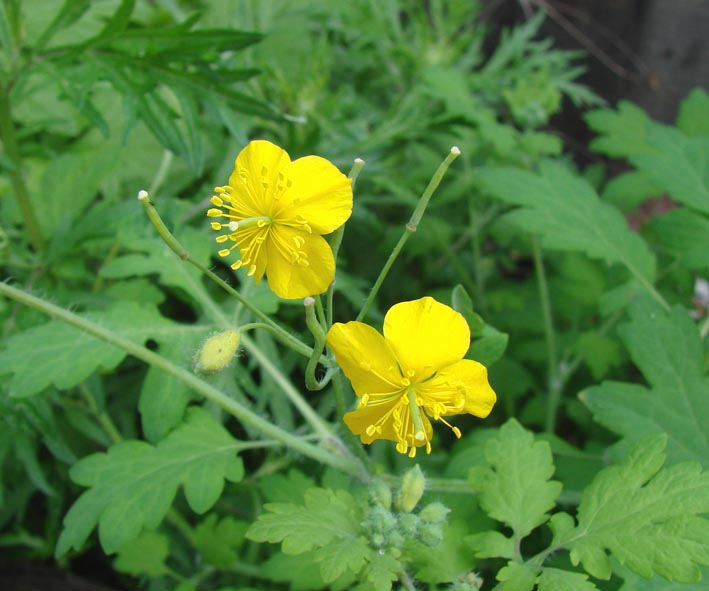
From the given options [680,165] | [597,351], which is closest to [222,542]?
[597,351]

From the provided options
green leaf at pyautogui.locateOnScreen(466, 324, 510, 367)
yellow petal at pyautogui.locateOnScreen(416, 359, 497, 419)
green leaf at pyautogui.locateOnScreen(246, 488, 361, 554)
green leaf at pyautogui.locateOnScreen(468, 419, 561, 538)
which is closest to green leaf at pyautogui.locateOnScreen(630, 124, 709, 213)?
green leaf at pyautogui.locateOnScreen(466, 324, 510, 367)

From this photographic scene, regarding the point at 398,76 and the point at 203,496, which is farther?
the point at 398,76

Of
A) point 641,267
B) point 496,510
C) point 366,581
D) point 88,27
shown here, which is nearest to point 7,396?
point 366,581

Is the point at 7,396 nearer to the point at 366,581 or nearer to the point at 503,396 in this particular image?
the point at 366,581

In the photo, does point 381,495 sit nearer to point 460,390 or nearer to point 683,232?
point 460,390

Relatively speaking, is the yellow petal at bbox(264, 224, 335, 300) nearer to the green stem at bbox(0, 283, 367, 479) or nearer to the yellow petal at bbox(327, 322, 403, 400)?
the yellow petal at bbox(327, 322, 403, 400)

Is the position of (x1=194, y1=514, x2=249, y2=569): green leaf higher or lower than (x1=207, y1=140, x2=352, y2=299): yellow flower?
lower

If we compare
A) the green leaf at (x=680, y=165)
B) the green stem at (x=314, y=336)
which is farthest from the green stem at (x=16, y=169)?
the green leaf at (x=680, y=165)
